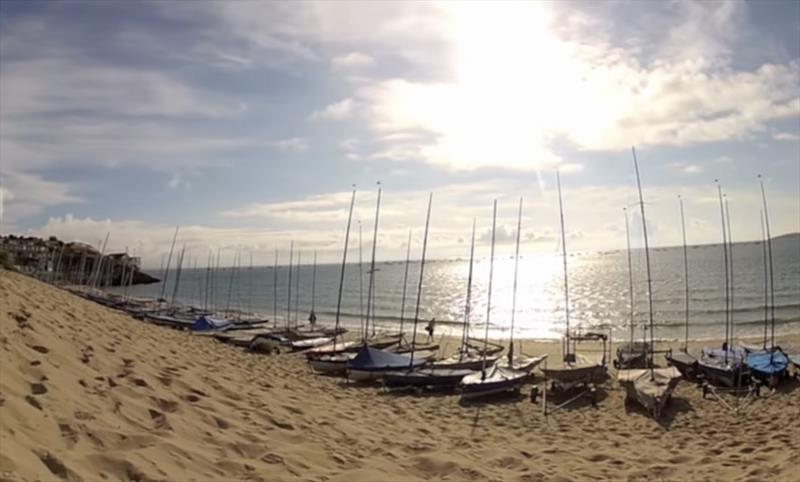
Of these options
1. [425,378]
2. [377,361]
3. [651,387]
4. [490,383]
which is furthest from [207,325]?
[651,387]

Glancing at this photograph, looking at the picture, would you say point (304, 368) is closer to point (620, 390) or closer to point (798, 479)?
point (620, 390)

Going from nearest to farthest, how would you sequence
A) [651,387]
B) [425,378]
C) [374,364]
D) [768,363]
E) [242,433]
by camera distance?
[242,433] → [651,387] → [425,378] → [768,363] → [374,364]

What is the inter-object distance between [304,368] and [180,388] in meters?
14.7

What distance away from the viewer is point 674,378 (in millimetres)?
15945

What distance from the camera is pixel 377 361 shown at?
19.8 meters

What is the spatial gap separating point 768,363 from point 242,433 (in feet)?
60.1

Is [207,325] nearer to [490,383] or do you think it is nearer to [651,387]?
[490,383]

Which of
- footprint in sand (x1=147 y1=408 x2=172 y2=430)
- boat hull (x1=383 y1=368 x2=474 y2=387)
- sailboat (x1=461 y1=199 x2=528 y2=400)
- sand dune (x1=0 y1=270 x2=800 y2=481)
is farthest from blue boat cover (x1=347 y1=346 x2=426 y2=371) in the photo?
footprint in sand (x1=147 y1=408 x2=172 y2=430)

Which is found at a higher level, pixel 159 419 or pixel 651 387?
pixel 159 419

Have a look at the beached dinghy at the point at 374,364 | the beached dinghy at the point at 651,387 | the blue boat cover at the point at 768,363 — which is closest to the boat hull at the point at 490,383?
the beached dinghy at the point at 374,364

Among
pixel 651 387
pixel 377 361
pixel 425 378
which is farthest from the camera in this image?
pixel 377 361

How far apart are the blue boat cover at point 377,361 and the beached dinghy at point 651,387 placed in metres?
6.81

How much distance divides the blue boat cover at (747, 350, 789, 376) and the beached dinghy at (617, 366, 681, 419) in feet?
12.8

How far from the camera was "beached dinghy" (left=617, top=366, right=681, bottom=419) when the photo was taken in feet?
46.9
